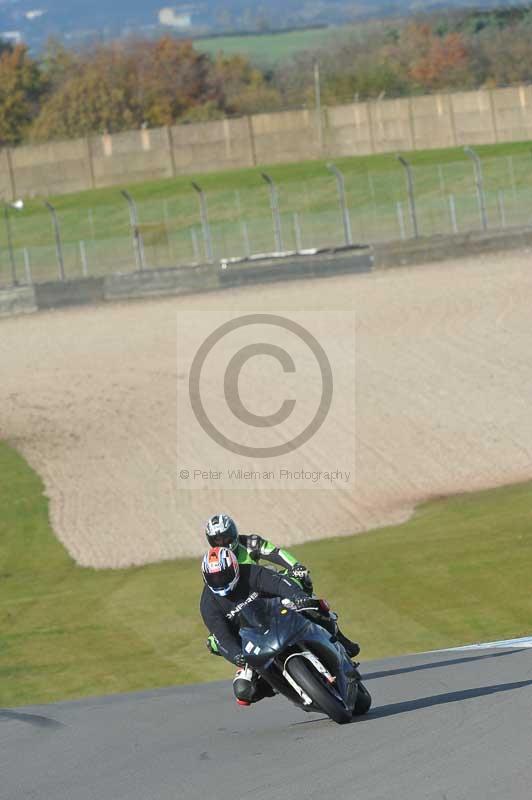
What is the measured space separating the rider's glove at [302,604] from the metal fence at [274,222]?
30916 millimetres

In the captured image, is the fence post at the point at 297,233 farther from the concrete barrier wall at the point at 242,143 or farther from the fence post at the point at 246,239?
the concrete barrier wall at the point at 242,143

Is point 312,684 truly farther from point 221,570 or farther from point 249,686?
point 221,570

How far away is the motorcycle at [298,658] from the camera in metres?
9.20

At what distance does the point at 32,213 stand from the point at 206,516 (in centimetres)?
4839

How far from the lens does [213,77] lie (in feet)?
351

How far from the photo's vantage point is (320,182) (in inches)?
2549

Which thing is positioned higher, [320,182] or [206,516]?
[320,182]

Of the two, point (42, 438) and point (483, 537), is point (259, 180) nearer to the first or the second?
point (42, 438)

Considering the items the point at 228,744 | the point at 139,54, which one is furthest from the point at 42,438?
the point at 139,54

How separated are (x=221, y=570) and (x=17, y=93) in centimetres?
9524

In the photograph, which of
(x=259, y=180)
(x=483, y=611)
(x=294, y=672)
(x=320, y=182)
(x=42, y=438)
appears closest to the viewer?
(x=294, y=672)

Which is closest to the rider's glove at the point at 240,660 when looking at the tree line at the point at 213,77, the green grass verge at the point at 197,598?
the green grass verge at the point at 197,598

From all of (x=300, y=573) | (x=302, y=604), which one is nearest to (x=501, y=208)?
(x=300, y=573)

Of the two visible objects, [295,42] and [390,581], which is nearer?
[390,581]
